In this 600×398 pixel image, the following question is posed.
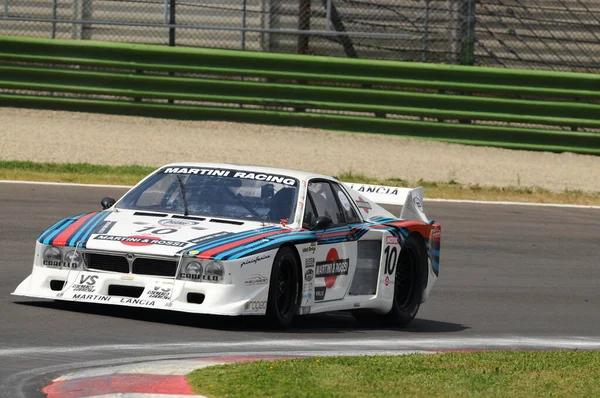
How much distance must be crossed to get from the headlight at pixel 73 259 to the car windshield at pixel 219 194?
1.07 metres

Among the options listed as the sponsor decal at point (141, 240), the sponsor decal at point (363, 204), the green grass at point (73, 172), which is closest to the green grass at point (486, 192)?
the green grass at point (73, 172)

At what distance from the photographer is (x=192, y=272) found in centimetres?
891

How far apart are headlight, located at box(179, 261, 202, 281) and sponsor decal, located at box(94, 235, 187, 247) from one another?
0.59ft

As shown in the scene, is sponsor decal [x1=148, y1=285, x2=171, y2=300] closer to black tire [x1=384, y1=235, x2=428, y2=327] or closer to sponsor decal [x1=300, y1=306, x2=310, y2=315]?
sponsor decal [x1=300, y1=306, x2=310, y2=315]

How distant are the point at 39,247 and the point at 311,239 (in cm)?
203

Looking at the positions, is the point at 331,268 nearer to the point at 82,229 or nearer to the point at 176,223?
the point at 176,223

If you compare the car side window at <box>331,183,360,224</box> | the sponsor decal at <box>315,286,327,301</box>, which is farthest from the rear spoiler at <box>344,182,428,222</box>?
the sponsor decal at <box>315,286,327,301</box>

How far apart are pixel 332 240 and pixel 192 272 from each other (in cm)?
151

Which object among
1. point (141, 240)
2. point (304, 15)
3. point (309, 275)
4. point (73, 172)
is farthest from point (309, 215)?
point (304, 15)

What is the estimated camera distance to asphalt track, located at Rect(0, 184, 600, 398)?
26.0 ft

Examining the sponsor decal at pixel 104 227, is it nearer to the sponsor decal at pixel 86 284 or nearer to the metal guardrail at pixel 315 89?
the sponsor decal at pixel 86 284

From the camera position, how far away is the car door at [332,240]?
984 centimetres

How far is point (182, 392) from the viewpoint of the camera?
636cm

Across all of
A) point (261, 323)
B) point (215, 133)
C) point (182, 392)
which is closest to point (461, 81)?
point (215, 133)
